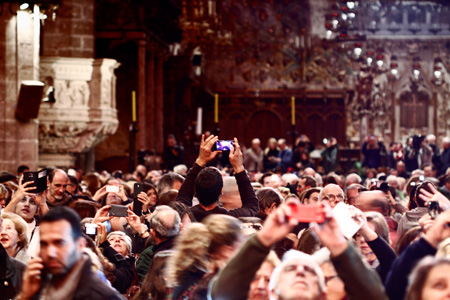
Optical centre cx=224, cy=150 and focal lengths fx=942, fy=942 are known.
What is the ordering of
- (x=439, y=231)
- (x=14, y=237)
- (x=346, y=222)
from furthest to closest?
(x=14, y=237) < (x=346, y=222) < (x=439, y=231)

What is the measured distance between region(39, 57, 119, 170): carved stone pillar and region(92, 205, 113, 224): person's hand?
457 inches

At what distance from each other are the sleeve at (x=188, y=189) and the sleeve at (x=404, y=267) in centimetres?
315

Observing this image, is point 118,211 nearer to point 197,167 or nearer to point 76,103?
point 197,167

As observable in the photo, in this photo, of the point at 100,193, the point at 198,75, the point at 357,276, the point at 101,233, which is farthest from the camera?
the point at 198,75

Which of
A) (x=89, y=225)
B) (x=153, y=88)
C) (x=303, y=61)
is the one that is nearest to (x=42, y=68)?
(x=153, y=88)

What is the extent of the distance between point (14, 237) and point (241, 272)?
2.82 metres

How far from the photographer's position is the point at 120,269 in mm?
6684

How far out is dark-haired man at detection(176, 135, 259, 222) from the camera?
719 centimetres

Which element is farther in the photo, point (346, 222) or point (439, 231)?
point (346, 222)

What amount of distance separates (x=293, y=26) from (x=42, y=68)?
19.6 meters

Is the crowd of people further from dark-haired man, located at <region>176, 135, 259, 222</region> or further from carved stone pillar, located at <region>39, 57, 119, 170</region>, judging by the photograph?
carved stone pillar, located at <region>39, 57, 119, 170</region>

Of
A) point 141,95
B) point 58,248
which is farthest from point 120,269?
point 141,95

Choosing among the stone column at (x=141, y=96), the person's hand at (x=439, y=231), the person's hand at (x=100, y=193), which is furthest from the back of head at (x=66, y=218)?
the stone column at (x=141, y=96)

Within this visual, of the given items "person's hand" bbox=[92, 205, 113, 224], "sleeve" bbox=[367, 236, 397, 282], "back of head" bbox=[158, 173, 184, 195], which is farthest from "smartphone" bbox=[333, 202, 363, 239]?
"back of head" bbox=[158, 173, 184, 195]
